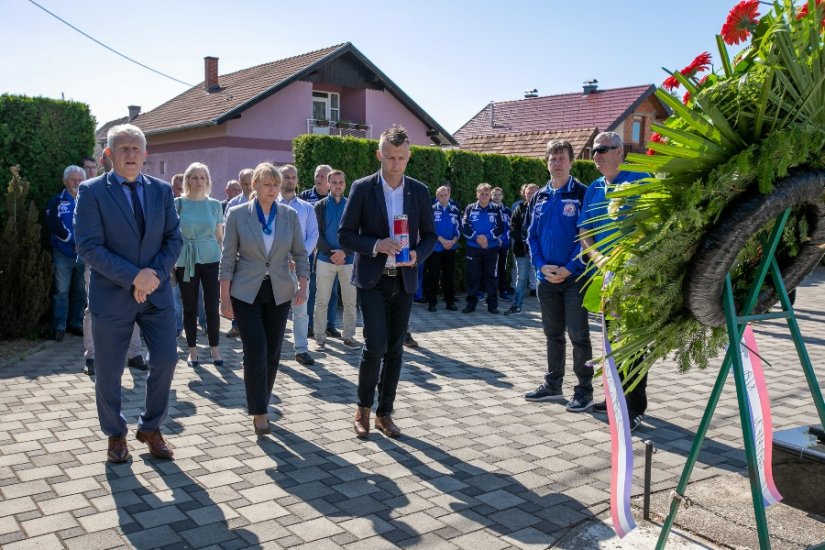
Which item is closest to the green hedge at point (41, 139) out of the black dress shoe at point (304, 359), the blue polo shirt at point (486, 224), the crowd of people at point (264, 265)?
the crowd of people at point (264, 265)

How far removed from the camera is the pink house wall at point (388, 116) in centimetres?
3331

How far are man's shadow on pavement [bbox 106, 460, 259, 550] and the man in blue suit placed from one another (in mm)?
352

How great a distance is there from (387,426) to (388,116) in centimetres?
2966

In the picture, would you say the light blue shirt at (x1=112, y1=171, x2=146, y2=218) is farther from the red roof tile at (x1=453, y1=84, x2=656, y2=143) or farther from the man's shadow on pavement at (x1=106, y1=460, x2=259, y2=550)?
the red roof tile at (x1=453, y1=84, x2=656, y2=143)

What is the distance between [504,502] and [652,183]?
89.3 inches

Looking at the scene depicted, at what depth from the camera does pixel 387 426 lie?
5.52m

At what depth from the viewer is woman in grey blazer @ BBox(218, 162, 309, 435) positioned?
541 cm

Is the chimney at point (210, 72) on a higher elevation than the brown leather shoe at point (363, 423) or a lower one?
higher

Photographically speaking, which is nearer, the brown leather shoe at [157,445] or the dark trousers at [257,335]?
the brown leather shoe at [157,445]

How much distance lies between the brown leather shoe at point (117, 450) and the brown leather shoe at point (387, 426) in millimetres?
1768

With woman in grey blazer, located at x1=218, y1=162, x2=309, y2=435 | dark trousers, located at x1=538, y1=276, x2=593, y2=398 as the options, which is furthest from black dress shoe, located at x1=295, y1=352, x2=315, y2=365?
dark trousers, located at x1=538, y1=276, x2=593, y2=398

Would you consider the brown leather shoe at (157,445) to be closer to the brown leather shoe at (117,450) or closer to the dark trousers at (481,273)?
the brown leather shoe at (117,450)

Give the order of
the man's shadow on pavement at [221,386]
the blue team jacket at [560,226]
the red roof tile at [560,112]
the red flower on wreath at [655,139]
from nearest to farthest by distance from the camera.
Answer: the red flower on wreath at [655,139] → the blue team jacket at [560,226] → the man's shadow on pavement at [221,386] → the red roof tile at [560,112]

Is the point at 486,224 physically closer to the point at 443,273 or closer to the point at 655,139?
the point at 443,273
